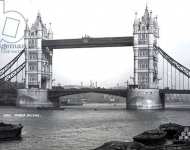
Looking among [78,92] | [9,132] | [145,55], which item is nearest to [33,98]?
[78,92]

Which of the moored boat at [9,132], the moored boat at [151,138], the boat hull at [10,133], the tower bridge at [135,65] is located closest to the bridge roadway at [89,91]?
the tower bridge at [135,65]

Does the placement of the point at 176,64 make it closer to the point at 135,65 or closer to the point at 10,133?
the point at 135,65

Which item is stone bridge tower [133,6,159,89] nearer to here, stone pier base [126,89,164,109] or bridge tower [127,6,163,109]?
bridge tower [127,6,163,109]

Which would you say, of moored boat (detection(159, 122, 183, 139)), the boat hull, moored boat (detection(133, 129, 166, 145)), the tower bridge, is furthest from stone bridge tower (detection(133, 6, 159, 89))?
moored boat (detection(133, 129, 166, 145))

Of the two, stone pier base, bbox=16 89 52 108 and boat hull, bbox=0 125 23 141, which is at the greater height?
stone pier base, bbox=16 89 52 108

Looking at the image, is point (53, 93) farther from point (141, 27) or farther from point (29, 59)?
point (141, 27)

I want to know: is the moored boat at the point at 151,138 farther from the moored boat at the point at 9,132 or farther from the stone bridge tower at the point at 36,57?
the stone bridge tower at the point at 36,57

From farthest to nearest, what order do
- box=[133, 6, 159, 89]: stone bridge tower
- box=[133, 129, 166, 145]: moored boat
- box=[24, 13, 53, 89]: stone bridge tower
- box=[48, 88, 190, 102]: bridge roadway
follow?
box=[24, 13, 53, 89]: stone bridge tower
box=[133, 6, 159, 89]: stone bridge tower
box=[48, 88, 190, 102]: bridge roadway
box=[133, 129, 166, 145]: moored boat
